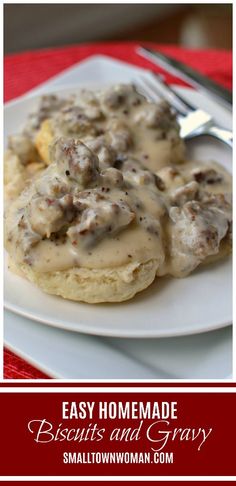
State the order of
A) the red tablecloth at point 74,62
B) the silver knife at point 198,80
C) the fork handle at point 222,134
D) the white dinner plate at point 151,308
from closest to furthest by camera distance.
Answer: the white dinner plate at point 151,308 < the fork handle at point 222,134 < the silver knife at point 198,80 < the red tablecloth at point 74,62

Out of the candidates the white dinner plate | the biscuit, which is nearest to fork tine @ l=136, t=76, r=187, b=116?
the white dinner plate

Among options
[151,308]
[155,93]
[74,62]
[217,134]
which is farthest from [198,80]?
[151,308]

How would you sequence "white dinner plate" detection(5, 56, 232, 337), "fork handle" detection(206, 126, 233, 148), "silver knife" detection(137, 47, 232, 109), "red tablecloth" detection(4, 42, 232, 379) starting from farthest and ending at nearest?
"red tablecloth" detection(4, 42, 232, 379) → "silver knife" detection(137, 47, 232, 109) → "fork handle" detection(206, 126, 233, 148) → "white dinner plate" detection(5, 56, 232, 337)

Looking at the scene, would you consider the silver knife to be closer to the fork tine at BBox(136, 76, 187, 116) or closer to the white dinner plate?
the fork tine at BBox(136, 76, 187, 116)

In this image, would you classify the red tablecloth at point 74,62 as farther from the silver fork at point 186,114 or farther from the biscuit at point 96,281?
the biscuit at point 96,281

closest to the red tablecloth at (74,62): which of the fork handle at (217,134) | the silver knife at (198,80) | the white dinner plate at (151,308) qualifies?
the silver knife at (198,80)

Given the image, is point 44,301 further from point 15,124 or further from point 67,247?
point 15,124
